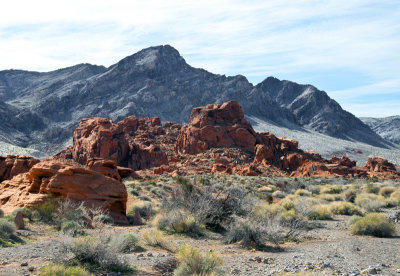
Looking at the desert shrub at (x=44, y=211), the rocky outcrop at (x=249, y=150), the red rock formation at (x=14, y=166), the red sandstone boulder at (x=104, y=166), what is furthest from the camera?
the rocky outcrop at (x=249, y=150)

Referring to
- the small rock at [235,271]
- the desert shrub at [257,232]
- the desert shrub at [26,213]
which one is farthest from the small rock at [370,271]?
the desert shrub at [26,213]

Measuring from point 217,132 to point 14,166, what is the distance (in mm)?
41699

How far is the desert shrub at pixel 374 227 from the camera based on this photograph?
12109mm

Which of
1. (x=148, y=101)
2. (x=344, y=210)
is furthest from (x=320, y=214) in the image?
(x=148, y=101)

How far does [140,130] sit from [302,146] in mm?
62825

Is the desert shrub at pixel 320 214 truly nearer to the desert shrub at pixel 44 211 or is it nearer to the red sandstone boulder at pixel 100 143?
the desert shrub at pixel 44 211

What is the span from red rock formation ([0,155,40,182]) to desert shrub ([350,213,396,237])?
19.6m

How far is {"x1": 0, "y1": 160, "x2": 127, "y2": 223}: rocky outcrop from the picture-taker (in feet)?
49.5

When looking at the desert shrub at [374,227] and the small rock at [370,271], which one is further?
the desert shrub at [374,227]

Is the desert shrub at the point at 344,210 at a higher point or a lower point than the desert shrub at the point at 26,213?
lower

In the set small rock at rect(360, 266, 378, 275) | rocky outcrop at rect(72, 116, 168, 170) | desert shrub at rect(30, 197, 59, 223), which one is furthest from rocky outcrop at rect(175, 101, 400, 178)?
small rock at rect(360, 266, 378, 275)

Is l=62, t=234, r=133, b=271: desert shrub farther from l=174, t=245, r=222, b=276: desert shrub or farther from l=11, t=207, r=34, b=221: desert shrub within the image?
l=11, t=207, r=34, b=221: desert shrub

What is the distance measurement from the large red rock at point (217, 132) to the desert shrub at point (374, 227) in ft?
155

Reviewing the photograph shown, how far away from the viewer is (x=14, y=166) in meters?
22.7
